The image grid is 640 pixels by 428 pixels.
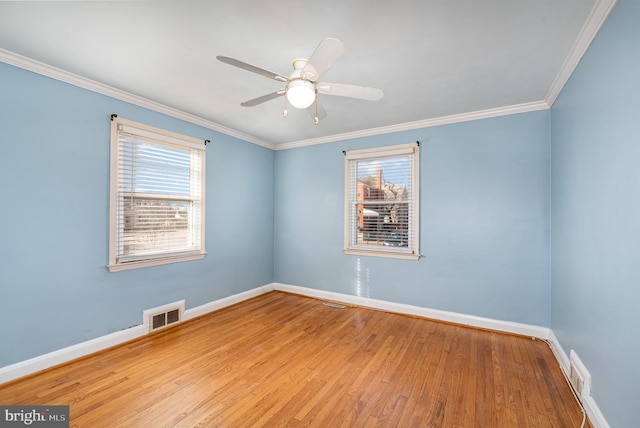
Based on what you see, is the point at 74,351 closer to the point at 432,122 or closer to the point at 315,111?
the point at 315,111

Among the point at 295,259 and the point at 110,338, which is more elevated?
the point at 295,259

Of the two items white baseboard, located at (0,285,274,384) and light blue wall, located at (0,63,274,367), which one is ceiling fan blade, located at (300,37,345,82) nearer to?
light blue wall, located at (0,63,274,367)

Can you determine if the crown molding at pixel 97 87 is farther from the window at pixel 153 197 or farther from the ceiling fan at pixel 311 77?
the ceiling fan at pixel 311 77

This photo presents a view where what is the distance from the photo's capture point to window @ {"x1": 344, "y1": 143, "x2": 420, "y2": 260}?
12.3ft

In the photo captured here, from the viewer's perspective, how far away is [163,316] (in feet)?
10.4

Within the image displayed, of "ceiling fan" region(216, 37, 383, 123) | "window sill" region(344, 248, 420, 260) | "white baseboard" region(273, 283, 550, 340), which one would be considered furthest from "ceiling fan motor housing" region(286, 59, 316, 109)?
"white baseboard" region(273, 283, 550, 340)

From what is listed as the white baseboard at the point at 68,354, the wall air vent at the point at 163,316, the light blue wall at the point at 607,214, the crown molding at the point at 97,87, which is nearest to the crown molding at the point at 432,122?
the light blue wall at the point at 607,214

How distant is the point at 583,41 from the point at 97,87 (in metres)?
4.03

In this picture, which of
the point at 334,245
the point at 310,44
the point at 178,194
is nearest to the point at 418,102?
the point at 310,44

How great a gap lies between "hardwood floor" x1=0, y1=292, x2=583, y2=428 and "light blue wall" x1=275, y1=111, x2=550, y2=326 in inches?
18.6

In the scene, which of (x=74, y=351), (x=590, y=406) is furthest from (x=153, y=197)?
(x=590, y=406)

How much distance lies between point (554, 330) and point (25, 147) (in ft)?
16.8

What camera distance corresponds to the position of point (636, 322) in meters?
1.33

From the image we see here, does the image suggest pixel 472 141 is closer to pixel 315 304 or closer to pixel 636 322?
pixel 636 322
